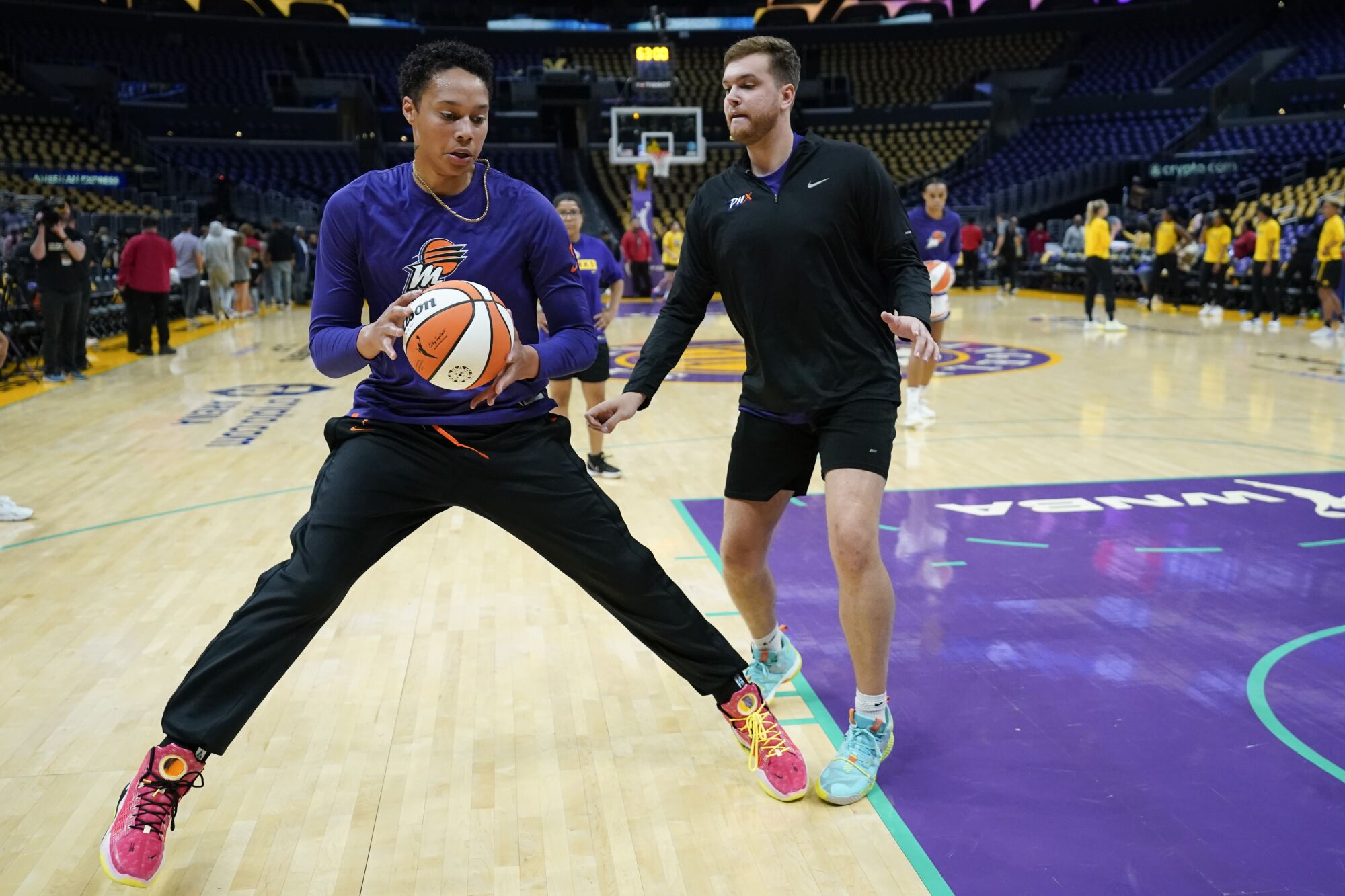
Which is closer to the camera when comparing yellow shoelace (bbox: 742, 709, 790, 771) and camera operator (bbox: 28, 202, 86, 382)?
yellow shoelace (bbox: 742, 709, 790, 771)

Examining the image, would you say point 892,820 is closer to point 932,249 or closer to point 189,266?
point 932,249

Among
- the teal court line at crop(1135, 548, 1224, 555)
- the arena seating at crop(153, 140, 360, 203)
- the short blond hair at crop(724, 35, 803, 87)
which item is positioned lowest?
the teal court line at crop(1135, 548, 1224, 555)

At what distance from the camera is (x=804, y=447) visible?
10.7 ft

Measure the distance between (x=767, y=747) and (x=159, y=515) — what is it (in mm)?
4586

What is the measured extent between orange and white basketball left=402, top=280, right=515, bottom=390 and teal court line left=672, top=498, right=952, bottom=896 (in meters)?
1.48

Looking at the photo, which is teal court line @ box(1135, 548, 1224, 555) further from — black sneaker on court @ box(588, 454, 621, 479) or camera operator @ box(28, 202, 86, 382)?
camera operator @ box(28, 202, 86, 382)

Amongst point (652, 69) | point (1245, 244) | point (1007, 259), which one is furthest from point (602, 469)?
point (652, 69)

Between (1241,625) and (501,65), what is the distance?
39.4 metres

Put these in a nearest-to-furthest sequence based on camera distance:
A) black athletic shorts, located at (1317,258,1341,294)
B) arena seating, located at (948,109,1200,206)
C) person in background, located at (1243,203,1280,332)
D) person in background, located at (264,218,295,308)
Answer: black athletic shorts, located at (1317,258,1341,294) → person in background, located at (1243,203,1280,332) → person in background, located at (264,218,295,308) → arena seating, located at (948,109,1200,206)

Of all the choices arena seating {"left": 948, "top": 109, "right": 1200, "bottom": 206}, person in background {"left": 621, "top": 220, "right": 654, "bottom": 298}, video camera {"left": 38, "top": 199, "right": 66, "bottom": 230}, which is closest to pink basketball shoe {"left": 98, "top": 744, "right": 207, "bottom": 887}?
video camera {"left": 38, "top": 199, "right": 66, "bottom": 230}

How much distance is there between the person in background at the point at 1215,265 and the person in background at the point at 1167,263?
18.8 inches

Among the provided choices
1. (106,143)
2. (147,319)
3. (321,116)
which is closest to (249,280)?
(147,319)

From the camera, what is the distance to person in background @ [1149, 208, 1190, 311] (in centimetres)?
1895

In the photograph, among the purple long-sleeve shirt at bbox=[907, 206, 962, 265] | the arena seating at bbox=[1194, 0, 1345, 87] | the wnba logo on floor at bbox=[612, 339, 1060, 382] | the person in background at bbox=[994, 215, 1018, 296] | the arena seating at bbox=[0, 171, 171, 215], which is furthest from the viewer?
the arena seating at bbox=[1194, 0, 1345, 87]
